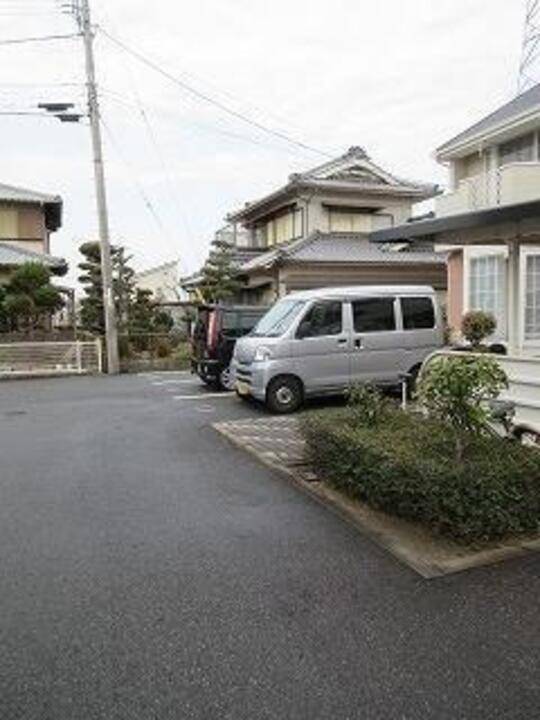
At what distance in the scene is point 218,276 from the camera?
25469mm

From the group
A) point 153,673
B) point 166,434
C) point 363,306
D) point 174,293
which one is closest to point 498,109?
point 363,306

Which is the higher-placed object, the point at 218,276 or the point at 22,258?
the point at 22,258

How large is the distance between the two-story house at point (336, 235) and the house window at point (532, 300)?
9127 millimetres

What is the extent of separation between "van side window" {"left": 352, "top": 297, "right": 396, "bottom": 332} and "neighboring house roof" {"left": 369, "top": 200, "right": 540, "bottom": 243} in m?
2.86

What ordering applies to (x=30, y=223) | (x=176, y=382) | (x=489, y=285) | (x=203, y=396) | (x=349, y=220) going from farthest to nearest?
1. (x=30, y=223)
2. (x=349, y=220)
3. (x=489, y=285)
4. (x=176, y=382)
5. (x=203, y=396)

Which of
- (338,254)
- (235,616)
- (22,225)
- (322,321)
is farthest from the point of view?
(22,225)

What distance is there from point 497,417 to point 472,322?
30.7ft

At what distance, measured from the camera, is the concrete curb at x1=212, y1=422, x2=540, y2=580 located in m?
4.93

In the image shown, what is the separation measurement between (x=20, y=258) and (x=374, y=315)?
18.1 m

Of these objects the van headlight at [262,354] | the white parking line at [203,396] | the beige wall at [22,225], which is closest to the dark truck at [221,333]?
the white parking line at [203,396]

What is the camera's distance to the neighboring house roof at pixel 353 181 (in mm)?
26969

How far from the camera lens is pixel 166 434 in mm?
10477

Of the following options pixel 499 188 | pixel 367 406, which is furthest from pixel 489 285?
pixel 367 406

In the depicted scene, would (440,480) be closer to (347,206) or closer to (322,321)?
(322,321)
